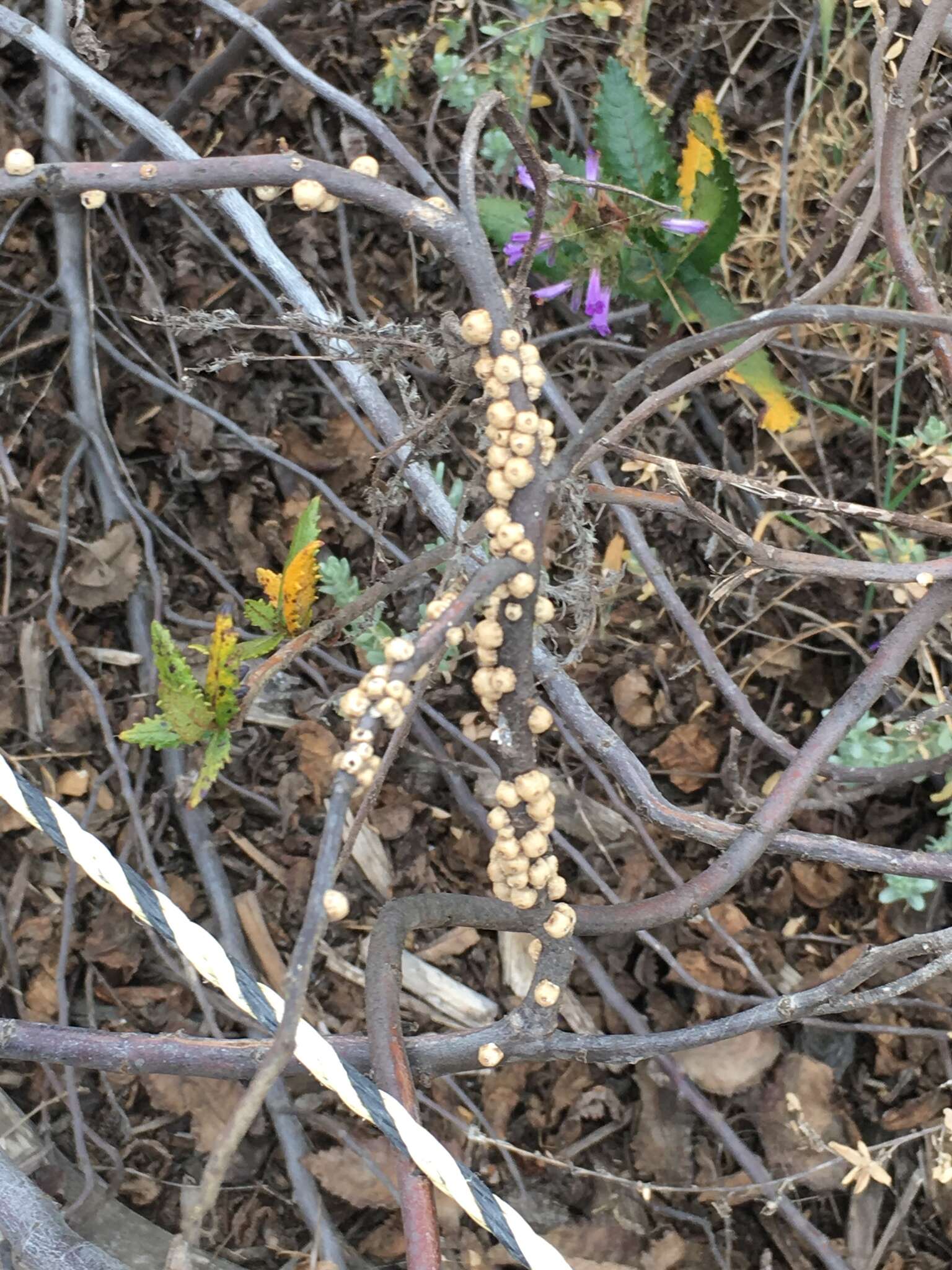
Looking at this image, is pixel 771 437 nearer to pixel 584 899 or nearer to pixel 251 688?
pixel 584 899

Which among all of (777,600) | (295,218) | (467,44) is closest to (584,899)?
(777,600)

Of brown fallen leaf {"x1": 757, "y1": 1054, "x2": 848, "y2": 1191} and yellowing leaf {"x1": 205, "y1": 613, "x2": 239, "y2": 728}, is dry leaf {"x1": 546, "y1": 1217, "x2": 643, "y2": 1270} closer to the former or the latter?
brown fallen leaf {"x1": 757, "y1": 1054, "x2": 848, "y2": 1191}

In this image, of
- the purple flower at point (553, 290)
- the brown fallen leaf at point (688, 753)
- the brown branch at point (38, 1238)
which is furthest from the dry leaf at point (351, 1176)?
the purple flower at point (553, 290)

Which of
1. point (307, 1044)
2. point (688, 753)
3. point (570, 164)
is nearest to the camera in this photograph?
point (307, 1044)

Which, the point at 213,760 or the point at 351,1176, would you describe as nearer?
the point at 213,760

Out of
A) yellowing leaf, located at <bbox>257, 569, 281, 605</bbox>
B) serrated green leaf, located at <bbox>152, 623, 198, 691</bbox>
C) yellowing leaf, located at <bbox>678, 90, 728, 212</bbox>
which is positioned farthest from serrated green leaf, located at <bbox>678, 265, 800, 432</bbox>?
serrated green leaf, located at <bbox>152, 623, 198, 691</bbox>

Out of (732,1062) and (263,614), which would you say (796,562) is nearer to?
(263,614)

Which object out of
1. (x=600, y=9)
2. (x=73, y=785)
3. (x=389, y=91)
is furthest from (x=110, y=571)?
(x=600, y=9)

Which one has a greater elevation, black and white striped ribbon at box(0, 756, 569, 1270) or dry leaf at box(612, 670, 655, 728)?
black and white striped ribbon at box(0, 756, 569, 1270)
